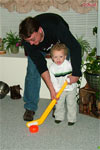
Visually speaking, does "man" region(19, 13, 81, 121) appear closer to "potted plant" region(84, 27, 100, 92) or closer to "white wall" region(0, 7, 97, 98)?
"potted plant" region(84, 27, 100, 92)

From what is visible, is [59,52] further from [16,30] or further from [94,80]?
[16,30]

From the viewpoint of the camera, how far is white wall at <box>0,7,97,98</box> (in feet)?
10.2

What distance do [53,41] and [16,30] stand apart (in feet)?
5.09

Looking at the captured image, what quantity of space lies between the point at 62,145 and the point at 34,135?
31 cm

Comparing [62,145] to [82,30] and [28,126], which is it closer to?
[28,126]

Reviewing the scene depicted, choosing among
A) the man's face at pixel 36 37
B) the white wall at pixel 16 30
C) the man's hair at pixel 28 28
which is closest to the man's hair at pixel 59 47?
the man's face at pixel 36 37

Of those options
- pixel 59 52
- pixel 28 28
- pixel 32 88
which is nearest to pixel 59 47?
pixel 59 52

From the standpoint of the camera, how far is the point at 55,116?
233 cm

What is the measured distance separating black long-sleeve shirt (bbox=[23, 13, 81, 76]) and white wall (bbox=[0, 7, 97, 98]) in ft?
2.58

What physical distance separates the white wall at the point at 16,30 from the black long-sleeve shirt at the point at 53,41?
0.79 meters

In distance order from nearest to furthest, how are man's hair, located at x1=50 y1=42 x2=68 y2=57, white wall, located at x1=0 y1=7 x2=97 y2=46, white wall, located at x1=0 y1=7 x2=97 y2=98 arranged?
man's hair, located at x1=50 y1=42 x2=68 y2=57, white wall, located at x1=0 y1=7 x2=97 y2=98, white wall, located at x1=0 y1=7 x2=97 y2=46

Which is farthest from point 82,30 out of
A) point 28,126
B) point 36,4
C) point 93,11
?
point 28,126

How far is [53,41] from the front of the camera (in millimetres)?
2145

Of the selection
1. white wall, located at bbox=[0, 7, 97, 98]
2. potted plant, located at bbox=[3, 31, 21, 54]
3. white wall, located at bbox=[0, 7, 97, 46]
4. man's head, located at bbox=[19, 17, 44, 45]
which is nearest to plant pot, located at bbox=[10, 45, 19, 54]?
potted plant, located at bbox=[3, 31, 21, 54]
